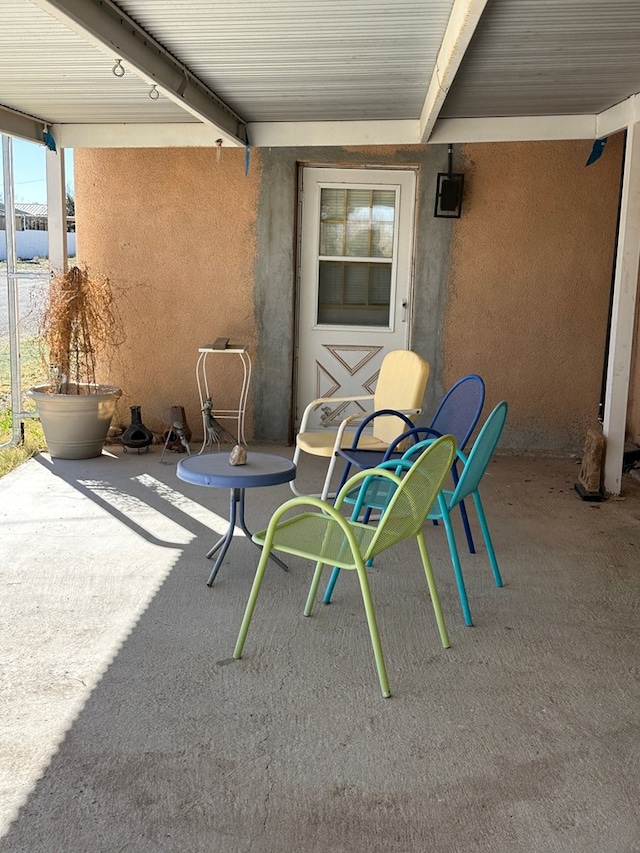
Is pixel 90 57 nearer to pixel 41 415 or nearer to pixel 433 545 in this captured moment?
pixel 41 415

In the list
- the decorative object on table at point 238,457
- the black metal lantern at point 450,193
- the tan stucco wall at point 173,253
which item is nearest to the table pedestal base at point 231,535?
the decorative object on table at point 238,457

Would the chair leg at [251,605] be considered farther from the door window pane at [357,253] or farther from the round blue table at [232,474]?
the door window pane at [357,253]

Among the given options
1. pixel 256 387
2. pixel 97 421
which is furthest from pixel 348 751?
pixel 256 387

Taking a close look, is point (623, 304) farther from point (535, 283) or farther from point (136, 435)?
point (136, 435)

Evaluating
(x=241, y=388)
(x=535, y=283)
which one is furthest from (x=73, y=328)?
(x=535, y=283)

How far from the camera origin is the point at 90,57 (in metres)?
4.38

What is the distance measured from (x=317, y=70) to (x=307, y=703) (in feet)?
11.0

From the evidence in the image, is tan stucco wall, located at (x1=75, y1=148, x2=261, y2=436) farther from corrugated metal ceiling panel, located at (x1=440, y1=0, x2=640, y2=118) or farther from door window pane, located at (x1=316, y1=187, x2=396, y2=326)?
corrugated metal ceiling panel, located at (x1=440, y1=0, x2=640, y2=118)

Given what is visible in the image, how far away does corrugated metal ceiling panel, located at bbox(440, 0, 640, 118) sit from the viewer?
358 centimetres

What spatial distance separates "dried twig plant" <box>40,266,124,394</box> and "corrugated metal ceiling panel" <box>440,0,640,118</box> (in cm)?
282

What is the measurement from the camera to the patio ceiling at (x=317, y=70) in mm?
3559

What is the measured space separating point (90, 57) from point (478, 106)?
2.43 metres

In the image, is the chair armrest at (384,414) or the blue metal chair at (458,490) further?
the chair armrest at (384,414)

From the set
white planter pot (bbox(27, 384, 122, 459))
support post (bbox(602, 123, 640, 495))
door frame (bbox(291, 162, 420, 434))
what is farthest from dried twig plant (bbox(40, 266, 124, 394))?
support post (bbox(602, 123, 640, 495))
